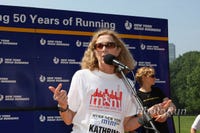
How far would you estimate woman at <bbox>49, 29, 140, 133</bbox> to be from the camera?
3.75 m

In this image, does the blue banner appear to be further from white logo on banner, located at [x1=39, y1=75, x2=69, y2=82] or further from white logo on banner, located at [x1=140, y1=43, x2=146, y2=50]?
white logo on banner, located at [x1=140, y1=43, x2=146, y2=50]

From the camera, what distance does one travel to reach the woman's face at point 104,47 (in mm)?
3831

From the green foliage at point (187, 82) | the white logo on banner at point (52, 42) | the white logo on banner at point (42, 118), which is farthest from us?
the green foliage at point (187, 82)

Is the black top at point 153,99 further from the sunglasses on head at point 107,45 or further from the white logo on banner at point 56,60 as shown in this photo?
the sunglasses on head at point 107,45

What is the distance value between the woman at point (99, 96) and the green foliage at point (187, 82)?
1857 inches

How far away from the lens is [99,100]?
379 cm

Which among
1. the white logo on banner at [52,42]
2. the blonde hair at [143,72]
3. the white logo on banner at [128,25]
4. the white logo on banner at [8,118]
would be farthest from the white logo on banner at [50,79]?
the white logo on banner at [128,25]

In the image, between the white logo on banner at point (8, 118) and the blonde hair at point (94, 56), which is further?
the white logo on banner at point (8, 118)

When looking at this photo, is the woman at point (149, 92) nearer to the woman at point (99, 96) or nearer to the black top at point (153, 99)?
the black top at point (153, 99)

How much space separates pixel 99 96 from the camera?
381 cm

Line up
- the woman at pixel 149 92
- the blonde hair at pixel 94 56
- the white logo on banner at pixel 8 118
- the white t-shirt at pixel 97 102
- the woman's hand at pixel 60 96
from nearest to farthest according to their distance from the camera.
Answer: the woman's hand at pixel 60 96 → the white t-shirt at pixel 97 102 → the blonde hair at pixel 94 56 → the white logo on banner at pixel 8 118 → the woman at pixel 149 92

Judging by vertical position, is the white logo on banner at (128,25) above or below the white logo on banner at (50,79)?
above

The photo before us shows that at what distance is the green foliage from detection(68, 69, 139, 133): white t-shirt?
1859 inches

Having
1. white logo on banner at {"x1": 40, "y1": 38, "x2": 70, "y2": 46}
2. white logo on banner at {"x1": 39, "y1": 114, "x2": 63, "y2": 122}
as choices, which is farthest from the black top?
white logo on banner at {"x1": 40, "y1": 38, "x2": 70, "y2": 46}
